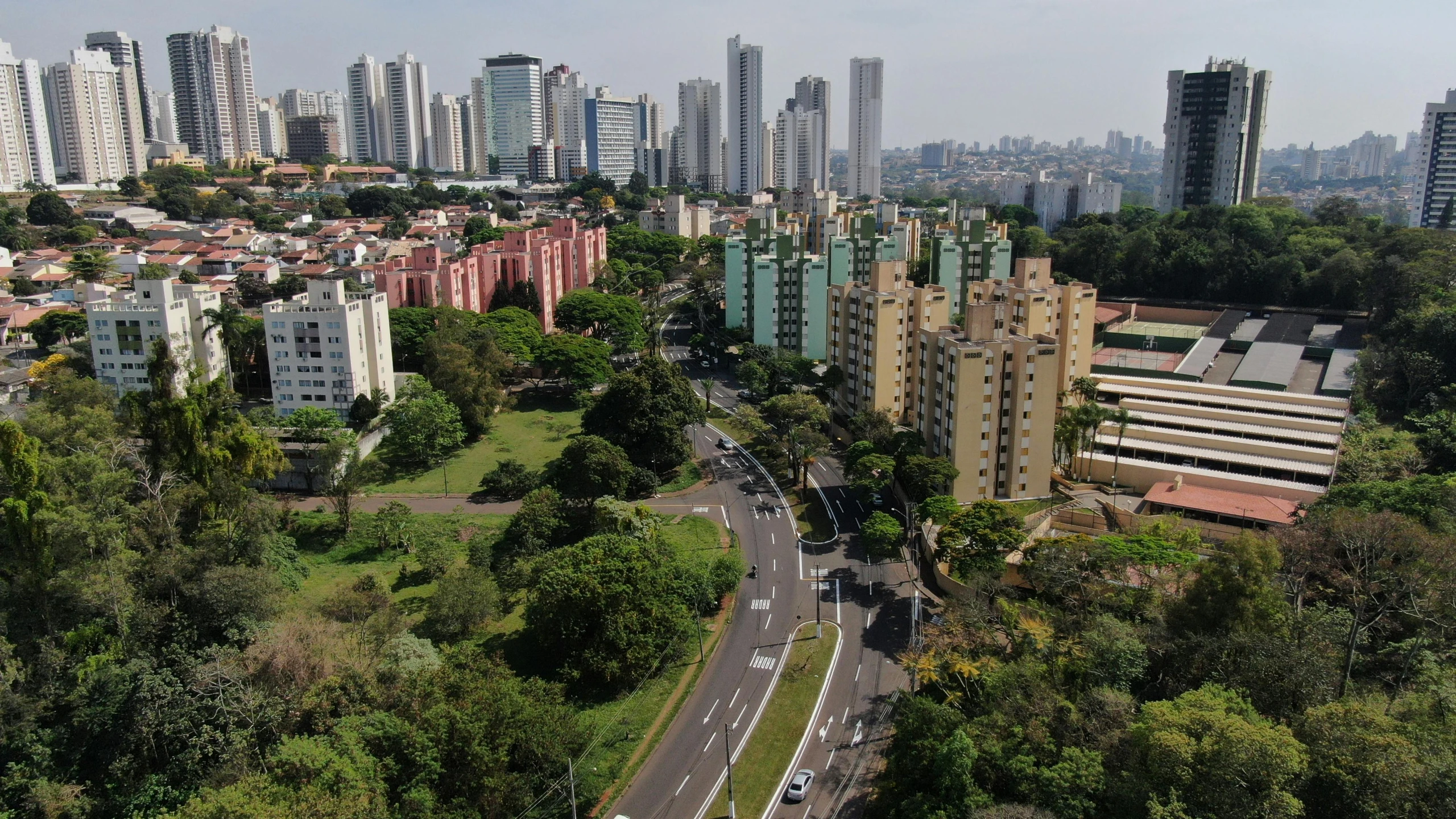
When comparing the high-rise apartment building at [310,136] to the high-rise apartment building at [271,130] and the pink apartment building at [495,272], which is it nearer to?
the high-rise apartment building at [271,130]

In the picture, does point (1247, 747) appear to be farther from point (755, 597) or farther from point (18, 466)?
point (18, 466)

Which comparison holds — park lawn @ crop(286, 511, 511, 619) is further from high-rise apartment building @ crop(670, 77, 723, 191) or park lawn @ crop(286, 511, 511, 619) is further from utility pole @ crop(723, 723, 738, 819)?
high-rise apartment building @ crop(670, 77, 723, 191)

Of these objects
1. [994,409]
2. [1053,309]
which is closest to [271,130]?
[1053,309]

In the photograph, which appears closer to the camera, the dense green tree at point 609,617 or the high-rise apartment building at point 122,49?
the dense green tree at point 609,617

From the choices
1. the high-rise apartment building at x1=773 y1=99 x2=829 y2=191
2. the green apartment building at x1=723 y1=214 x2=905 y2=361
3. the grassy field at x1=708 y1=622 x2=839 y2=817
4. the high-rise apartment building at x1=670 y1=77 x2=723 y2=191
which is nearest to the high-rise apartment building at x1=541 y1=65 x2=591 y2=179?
the high-rise apartment building at x1=670 y1=77 x2=723 y2=191

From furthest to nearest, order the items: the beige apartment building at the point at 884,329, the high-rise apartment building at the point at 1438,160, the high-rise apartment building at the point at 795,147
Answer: the high-rise apartment building at the point at 795,147, the high-rise apartment building at the point at 1438,160, the beige apartment building at the point at 884,329

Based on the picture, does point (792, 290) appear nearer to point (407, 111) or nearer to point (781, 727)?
point (781, 727)

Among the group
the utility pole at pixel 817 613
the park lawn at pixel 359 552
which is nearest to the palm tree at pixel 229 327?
the park lawn at pixel 359 552

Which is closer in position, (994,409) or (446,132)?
(994,409)
